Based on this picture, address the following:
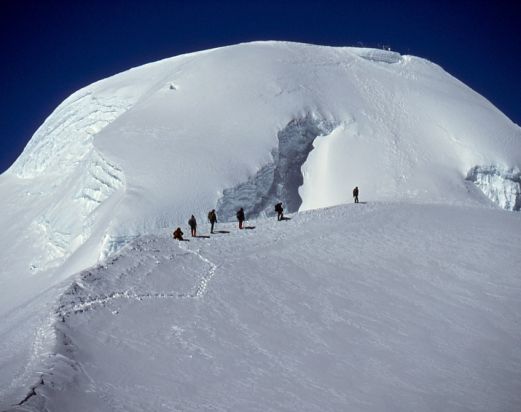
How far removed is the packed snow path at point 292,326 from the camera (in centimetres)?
1144

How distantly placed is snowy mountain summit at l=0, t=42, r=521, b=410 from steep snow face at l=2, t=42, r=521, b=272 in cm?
10

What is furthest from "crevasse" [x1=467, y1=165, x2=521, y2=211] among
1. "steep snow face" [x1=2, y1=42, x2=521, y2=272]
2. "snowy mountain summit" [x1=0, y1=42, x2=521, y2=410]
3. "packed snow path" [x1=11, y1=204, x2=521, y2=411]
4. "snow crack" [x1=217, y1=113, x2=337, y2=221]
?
"packed snow path" [x1=11, y1=204, x2=521, y2=411]

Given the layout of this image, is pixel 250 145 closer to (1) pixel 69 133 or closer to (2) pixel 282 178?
(2) pixel 282 178

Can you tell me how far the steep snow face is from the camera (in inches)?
1201

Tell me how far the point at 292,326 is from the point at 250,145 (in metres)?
20.0

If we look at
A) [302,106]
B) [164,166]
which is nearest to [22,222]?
[164,166]

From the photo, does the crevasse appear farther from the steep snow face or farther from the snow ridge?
the snow ridge

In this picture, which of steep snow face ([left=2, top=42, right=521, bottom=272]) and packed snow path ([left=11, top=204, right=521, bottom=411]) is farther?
steep snow face ([left=2, top=42, right=521, bottom=272])

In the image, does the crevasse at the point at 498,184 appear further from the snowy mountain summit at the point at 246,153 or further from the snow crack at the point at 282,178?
the snow crack at the point at 282,178

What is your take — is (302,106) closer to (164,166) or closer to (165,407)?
(164,166)

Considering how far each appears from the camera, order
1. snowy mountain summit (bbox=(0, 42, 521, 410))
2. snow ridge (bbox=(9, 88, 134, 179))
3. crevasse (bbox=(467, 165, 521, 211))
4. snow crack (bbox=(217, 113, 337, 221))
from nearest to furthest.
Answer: snowy mountain summit (bbox=(0, 42, 521, 410)) → snow crack (bbox=(217, 113, 337, 221)) → crevasse (bbox=(467, 165, 521, 211)) → snow ridge (bbox=(9, 88, 134, 179))

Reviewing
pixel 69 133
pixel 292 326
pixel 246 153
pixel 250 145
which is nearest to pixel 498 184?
pixel 250 145

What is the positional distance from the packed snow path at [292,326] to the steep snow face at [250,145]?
9.05 metres

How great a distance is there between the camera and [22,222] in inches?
1490
